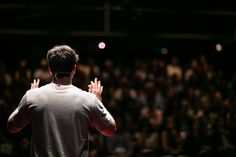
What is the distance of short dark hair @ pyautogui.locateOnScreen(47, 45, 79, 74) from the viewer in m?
2.43

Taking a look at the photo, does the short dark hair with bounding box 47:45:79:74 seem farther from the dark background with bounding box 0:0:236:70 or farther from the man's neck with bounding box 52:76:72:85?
the dark background with bounding box 0:0:236:70

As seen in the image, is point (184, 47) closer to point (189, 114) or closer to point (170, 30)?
→ point (170, 30)

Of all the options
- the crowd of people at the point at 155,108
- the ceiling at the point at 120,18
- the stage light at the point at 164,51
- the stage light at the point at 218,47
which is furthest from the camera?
the stage light at the point at 164,51

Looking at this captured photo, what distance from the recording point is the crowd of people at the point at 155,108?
24.3 ft

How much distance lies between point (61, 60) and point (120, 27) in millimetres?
7643

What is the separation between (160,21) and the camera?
1051 centimetres

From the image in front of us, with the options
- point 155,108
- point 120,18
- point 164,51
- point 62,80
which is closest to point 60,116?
point 62,80

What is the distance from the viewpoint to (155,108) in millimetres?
8961

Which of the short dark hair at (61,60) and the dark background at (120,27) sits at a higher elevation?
the dark background at (120,27)

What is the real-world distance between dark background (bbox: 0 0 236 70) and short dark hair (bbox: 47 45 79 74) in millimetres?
7044

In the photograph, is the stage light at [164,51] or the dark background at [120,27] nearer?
the dark background at [120,27]

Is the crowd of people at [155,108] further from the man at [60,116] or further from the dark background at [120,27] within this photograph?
the man at [60,116]

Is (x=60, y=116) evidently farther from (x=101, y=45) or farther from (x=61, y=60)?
(x=101, y=45)

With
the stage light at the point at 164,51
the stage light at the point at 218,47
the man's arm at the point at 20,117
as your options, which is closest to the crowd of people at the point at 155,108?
the stage light at the point at 218,47
